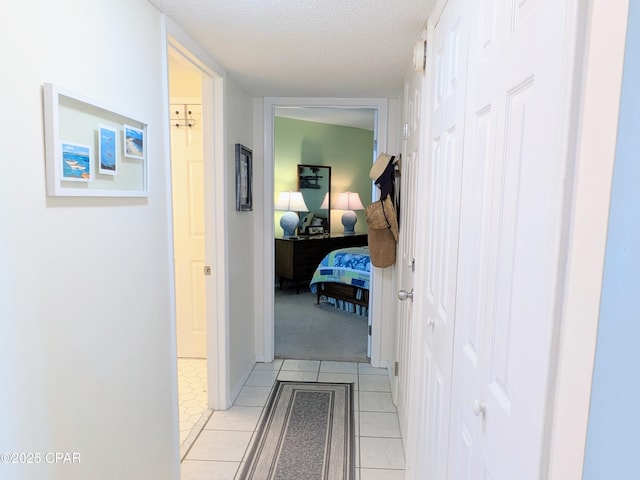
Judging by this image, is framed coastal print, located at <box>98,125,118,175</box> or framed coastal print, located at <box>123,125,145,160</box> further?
framed coastal print, located at <box>123,125,145,160</box>

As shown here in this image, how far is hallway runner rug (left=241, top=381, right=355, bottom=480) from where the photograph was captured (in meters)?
2.03

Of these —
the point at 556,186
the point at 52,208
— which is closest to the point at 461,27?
the point at 556,186

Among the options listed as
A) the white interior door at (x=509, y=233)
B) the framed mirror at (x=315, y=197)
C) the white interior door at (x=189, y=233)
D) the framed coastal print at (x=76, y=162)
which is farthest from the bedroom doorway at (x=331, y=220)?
the white interior door at (x=509, y=233)

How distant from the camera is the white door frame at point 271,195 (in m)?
3.14

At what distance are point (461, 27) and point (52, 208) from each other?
1265mm

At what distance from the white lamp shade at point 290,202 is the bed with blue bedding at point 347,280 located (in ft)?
3.92

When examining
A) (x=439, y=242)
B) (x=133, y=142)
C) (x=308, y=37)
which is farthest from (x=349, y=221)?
(x=133, y=142)

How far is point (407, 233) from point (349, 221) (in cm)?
397

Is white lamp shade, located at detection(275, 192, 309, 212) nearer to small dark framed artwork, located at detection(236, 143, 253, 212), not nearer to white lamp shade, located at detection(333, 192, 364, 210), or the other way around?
white lamp shade, located at detection(333, 192, 364, 210)

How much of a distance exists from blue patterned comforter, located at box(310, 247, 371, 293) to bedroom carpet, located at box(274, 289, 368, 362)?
0.40 m

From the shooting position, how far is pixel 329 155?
248 inches

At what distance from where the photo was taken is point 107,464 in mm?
1321

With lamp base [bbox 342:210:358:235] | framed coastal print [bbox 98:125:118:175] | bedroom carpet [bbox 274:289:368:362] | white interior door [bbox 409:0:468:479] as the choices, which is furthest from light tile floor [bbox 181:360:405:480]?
lamp base [bbox 342:210:358:235]

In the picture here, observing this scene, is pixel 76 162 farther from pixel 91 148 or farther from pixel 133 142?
pixel 133 142
